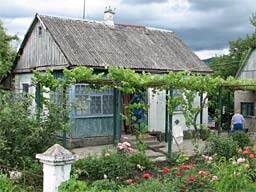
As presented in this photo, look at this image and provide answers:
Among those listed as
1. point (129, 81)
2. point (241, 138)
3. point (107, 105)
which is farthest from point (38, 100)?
point (241, 138)

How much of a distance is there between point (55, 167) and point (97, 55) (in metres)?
10.6

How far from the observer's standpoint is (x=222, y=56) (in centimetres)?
3822

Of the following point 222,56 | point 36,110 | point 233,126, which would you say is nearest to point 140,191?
point 36,110

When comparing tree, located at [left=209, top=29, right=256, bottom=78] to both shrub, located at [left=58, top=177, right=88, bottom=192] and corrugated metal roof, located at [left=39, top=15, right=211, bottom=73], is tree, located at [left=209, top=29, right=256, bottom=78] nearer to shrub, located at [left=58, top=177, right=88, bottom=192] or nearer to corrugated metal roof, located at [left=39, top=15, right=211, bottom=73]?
corrugated metal roof, located at [left=39, top=15, right=211, bottom=73]

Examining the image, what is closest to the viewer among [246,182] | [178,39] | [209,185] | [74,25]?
[209,185]

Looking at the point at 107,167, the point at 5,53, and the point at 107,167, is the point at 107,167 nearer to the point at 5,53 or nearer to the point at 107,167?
the point at 107,167

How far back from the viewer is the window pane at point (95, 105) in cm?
1553

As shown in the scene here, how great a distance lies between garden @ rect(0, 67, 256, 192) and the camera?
668cm

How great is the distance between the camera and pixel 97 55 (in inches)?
625

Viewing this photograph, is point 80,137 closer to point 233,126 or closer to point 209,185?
point 233,126

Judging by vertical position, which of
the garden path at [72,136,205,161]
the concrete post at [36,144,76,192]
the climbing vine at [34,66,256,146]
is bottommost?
the garden path at [72,136,205,161]

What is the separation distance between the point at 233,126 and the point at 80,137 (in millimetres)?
6101

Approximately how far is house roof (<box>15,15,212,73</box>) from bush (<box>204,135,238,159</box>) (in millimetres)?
5757

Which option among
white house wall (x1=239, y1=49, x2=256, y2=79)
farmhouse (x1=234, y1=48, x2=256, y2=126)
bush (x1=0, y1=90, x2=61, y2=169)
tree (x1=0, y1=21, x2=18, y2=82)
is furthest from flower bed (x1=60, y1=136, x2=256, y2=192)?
white house wall (x1=239, y1=49, x2=256, y2=79)
